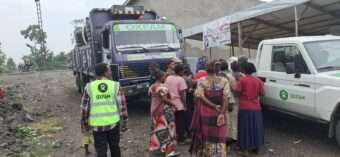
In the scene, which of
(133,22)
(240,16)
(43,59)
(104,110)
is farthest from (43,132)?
(43,59)

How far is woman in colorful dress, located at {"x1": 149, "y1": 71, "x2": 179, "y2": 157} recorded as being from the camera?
18.1ft

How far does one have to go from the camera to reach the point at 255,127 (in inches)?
228

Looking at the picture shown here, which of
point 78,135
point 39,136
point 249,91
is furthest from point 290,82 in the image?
point 39,136

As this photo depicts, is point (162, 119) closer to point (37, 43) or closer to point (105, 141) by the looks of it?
point (105, 141)

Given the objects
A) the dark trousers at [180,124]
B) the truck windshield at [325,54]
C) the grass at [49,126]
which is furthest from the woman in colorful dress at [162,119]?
the grass at [49,126]

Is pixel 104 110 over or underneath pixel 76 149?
over

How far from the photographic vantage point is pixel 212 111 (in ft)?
15.7

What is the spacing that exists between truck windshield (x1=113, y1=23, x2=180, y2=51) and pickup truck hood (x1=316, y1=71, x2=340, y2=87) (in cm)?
487

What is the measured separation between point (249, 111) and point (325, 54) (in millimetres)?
1659

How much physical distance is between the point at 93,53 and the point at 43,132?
268 centimetres

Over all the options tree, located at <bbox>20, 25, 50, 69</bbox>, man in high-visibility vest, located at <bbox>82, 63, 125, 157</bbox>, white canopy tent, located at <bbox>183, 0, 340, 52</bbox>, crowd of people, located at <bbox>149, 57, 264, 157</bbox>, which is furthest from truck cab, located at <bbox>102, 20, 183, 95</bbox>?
tree, located at <bbox>20, 25, 50, 69</bbox>

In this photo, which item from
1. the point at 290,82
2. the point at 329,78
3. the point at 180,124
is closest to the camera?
the point at 329,78

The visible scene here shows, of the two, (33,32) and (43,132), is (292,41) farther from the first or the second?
(33,32)

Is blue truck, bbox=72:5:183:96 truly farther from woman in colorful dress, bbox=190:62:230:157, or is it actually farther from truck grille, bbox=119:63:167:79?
woman in colorful dress, bbox=190:62:230:157
